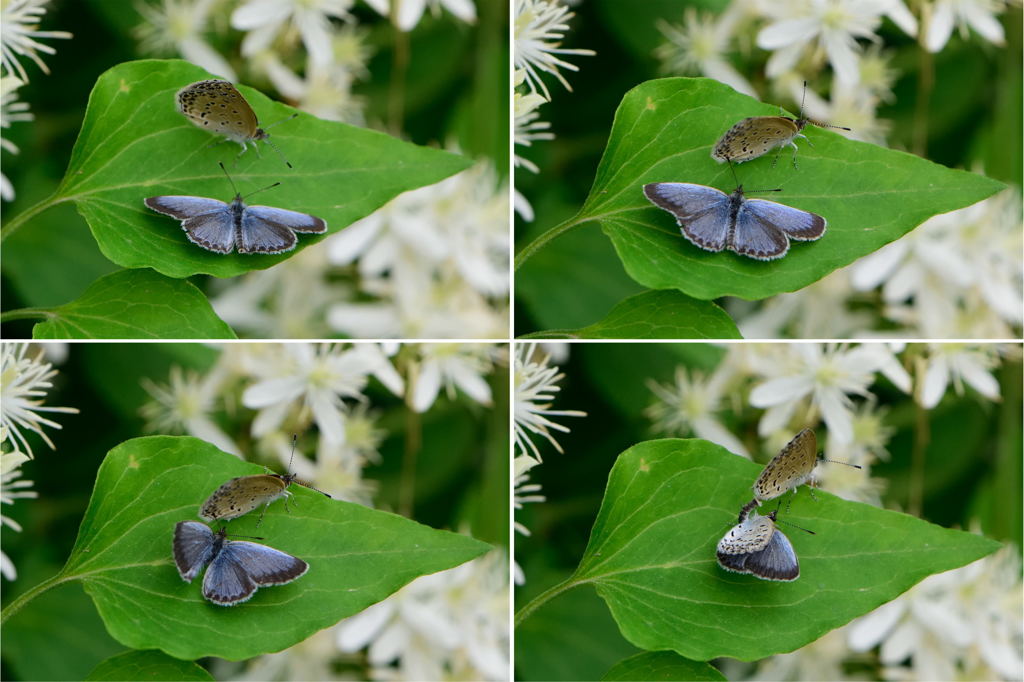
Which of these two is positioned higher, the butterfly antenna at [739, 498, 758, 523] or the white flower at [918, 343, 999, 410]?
the white flower at [918, 343, 999, 410]

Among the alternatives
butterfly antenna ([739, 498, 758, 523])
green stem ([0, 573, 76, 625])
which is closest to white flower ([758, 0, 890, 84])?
butterfly antenna ([739, 498, 758, 523])

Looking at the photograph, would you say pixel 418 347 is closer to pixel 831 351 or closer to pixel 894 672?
pixel 831 351

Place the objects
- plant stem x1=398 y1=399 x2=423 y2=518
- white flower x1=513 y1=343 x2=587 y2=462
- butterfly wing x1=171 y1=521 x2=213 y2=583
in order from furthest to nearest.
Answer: plant stem x1=398 y1=399 x2=423 y2=518, white flower x1=513 y1=343 x2=587 y2=462, butterfly wing x1=171 y1=521 x2=213 y2=583

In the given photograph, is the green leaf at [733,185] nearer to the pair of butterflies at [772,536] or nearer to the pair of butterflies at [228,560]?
the pair of butterflies at [772,536]

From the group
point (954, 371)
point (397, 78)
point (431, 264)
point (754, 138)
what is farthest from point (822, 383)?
point (397, 78)

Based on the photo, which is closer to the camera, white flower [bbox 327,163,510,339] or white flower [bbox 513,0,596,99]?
white flower [bbox 513,0,596,99]

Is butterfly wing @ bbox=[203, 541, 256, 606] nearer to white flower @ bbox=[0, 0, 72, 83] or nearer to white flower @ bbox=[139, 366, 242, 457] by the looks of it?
white flower @ bbox=[139, 366, 242, 457]

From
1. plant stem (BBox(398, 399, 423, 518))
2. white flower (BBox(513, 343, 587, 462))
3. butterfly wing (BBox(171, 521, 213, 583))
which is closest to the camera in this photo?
butterfly wing (BBox(171, 521, 213, 583))

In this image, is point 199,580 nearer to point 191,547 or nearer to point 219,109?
point 191,547
